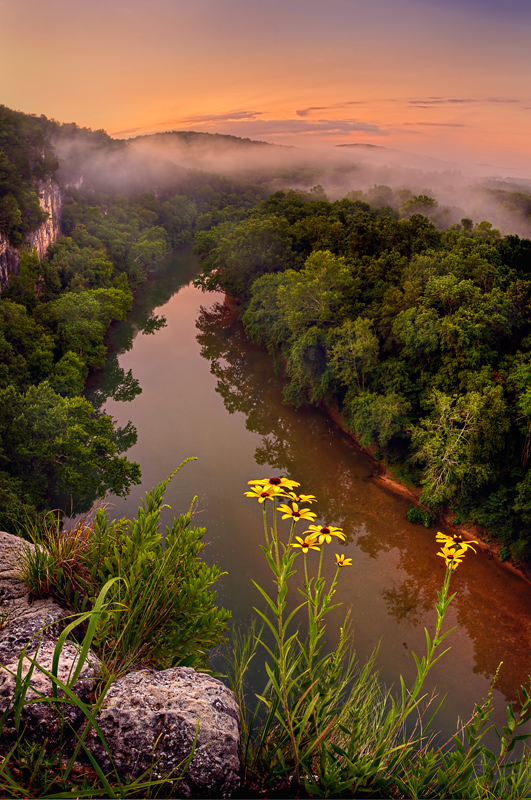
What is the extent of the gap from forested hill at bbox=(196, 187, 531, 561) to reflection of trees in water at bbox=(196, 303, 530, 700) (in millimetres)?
1150

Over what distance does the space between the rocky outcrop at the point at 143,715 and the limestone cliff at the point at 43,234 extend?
76.1ft

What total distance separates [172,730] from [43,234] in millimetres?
35668

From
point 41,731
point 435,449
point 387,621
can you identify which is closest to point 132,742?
point 41,731

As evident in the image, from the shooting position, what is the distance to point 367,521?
13305 millimetres

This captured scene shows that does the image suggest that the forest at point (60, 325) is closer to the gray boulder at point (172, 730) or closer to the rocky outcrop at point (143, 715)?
the rocky outcrop at point (143, 715)

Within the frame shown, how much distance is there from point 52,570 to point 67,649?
70 cm

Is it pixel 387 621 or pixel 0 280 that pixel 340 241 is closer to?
pixel 0 280

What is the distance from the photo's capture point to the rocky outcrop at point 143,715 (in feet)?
6.99

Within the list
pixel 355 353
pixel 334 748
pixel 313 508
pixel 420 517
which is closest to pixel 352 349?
pixel 355 353

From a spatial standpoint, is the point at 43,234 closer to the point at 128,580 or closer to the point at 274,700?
the point at 128,580

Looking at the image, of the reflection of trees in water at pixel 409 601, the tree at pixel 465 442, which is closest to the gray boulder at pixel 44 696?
the reflection of trees in water at pixel 409 601

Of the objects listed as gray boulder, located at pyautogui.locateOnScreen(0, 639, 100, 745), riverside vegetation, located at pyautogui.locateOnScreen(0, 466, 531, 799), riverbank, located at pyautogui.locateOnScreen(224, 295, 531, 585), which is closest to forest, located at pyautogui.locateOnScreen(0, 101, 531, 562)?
riverbank, located at pyautogui.locateOnScreen(224, 295, 531, 585)

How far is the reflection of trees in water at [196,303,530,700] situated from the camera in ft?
33.9

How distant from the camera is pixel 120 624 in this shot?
2725 mm
